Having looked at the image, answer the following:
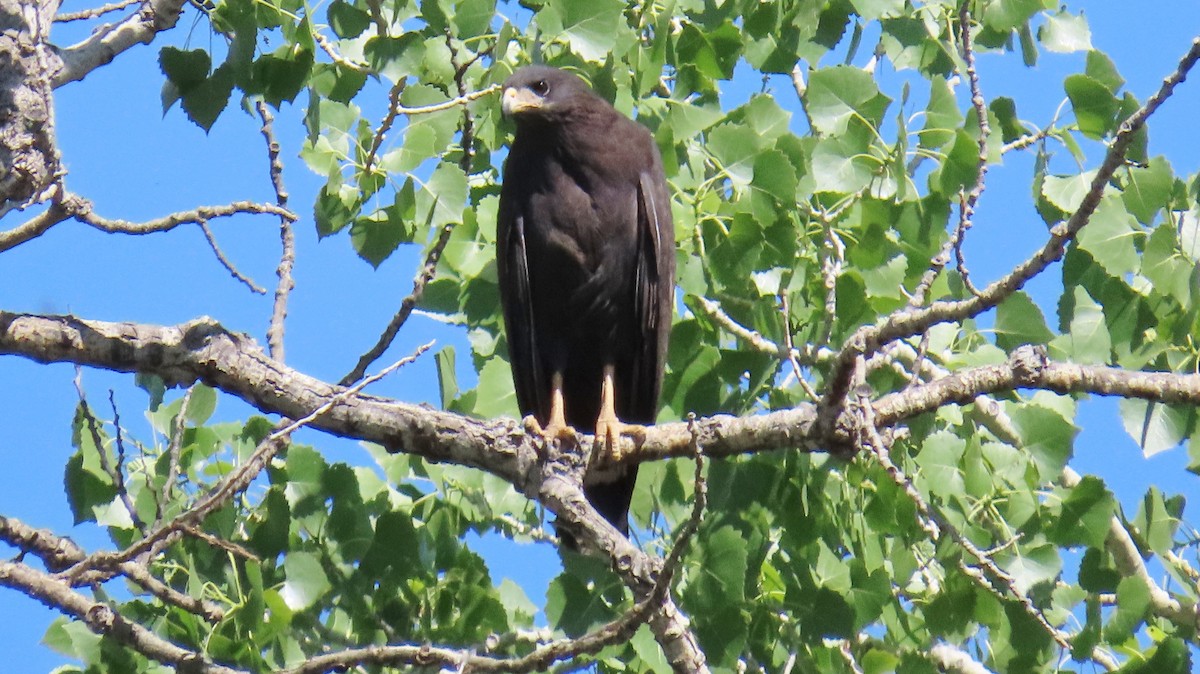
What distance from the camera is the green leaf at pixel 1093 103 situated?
357 cm

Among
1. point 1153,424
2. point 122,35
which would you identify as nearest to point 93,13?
point 122,35

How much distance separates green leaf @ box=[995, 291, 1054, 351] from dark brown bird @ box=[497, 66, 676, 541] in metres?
1.20

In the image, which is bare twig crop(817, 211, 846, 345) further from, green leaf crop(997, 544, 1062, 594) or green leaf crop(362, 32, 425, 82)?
green leaf crop(362, 32, 425, 82)

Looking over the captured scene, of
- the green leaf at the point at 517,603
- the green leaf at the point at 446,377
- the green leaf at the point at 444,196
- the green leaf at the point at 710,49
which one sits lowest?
the green leaf at the point at 517,603

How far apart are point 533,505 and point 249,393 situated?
1.25 metres

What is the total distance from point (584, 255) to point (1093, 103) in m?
1.89

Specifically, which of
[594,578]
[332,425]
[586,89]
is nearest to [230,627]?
[332,425]

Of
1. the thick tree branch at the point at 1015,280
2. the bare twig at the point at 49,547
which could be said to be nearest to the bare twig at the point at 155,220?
the bare twig at the point at 49,547

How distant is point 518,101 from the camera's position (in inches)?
173

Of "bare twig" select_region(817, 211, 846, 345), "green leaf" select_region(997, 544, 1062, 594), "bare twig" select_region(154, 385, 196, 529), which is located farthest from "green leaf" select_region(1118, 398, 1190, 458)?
"bare twig" select_region(154, 385, 196, 529)

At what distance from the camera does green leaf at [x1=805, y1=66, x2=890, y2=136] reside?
364 cm

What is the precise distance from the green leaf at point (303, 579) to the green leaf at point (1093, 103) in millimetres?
2542

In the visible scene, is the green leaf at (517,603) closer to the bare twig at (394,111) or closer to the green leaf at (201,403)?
the green leaf at (201,403)

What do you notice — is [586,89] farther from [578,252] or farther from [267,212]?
[267,212]
